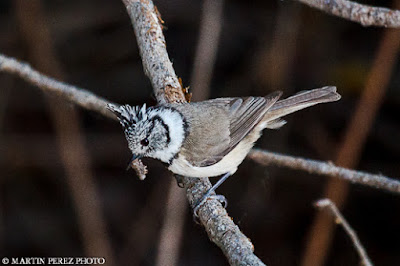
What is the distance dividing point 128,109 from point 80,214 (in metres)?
2.15

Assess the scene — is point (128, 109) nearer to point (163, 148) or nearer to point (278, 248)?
point (163, 148)

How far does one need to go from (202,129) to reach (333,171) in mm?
788

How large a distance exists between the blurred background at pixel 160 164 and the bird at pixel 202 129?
134cm

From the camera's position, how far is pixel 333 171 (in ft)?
10.2

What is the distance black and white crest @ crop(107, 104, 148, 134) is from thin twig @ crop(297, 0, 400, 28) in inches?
41.3

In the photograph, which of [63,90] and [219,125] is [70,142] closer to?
[63,90]

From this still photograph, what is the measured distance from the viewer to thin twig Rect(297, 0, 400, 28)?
8.86ft

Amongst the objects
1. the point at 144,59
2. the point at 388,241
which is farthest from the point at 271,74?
the point at 144,59

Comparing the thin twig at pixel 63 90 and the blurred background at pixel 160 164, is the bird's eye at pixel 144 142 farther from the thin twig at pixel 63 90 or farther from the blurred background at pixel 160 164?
the blurred background at pixel 160 164

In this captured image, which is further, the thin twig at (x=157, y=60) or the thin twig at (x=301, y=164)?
the thin twig at (x=157, y=60)

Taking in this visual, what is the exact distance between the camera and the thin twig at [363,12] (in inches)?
106

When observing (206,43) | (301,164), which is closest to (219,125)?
(301,164)

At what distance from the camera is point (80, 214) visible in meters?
4.80

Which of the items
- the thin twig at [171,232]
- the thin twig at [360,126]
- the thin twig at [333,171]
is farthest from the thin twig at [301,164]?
the thin twig at [360,126]
